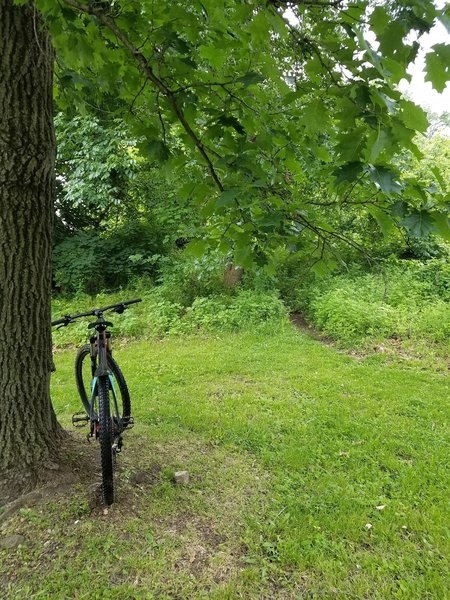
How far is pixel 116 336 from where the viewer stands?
6.68m

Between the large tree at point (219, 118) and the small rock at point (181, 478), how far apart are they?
83cm

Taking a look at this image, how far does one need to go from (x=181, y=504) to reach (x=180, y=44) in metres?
2.38

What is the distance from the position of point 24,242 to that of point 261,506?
2078 mm

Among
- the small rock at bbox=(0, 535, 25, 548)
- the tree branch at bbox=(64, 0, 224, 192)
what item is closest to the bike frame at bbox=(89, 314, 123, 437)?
the small rock at bbox=(0, 535, 25, 548)

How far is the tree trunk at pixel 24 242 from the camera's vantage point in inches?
80.4

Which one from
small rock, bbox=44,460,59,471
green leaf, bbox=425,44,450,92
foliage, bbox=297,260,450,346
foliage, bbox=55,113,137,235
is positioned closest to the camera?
green leaf, bbox=425,44,450,92

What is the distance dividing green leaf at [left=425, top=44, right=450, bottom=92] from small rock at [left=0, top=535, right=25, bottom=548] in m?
2.60

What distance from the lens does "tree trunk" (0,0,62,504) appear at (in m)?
2.04

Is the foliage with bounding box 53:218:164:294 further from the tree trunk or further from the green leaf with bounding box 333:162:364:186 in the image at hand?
the green leaf with bounding box 333:162:364:186

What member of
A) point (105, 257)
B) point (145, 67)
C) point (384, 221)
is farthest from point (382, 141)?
point (105, 257)

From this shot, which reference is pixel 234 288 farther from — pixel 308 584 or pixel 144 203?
pixel 308 584

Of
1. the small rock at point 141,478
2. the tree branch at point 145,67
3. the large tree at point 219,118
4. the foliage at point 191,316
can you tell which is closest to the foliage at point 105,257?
the foliage at point 191,316

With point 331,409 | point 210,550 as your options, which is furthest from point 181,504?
point 331,409

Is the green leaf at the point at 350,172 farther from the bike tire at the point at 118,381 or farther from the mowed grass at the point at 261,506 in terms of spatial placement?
the bike tire at the point at 118,381
